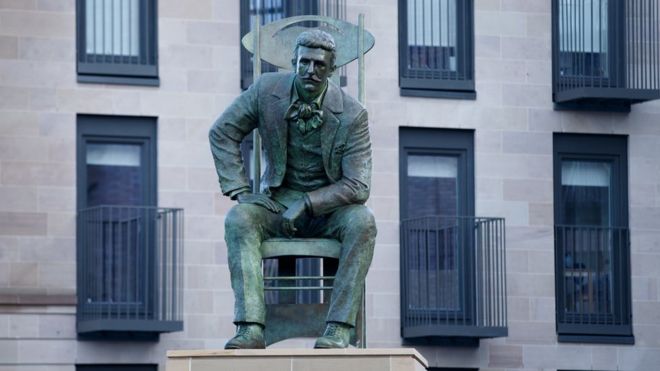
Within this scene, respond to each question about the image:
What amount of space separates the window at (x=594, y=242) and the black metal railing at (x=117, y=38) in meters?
6.58

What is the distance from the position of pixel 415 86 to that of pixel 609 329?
15.7 ft

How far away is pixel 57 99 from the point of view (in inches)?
1718

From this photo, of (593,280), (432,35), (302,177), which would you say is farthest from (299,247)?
(593,280)

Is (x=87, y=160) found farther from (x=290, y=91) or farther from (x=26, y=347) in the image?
(x=290, y=91)

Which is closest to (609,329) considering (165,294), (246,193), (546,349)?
(546,349)

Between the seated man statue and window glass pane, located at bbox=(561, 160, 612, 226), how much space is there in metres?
21.6

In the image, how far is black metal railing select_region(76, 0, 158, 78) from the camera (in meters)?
43.8

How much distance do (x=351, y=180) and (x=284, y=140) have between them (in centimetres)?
66

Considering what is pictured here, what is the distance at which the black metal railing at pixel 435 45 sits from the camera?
4516cm

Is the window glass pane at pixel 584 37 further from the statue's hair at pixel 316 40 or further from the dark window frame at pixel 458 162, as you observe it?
the statue's hair at pixel 316 40

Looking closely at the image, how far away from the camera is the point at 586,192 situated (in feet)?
152

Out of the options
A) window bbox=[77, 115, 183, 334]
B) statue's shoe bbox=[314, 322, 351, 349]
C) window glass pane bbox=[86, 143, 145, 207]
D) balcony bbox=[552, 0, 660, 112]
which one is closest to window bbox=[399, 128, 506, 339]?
balcony bbox=[552, 0, 660, 112]

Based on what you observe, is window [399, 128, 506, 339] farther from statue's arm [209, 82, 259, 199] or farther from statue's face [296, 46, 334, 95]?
statue's face [296, 46, 334, 95]

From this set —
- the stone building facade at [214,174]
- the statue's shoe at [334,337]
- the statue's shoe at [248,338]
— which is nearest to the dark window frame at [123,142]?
the stone building facade at [214,174]
